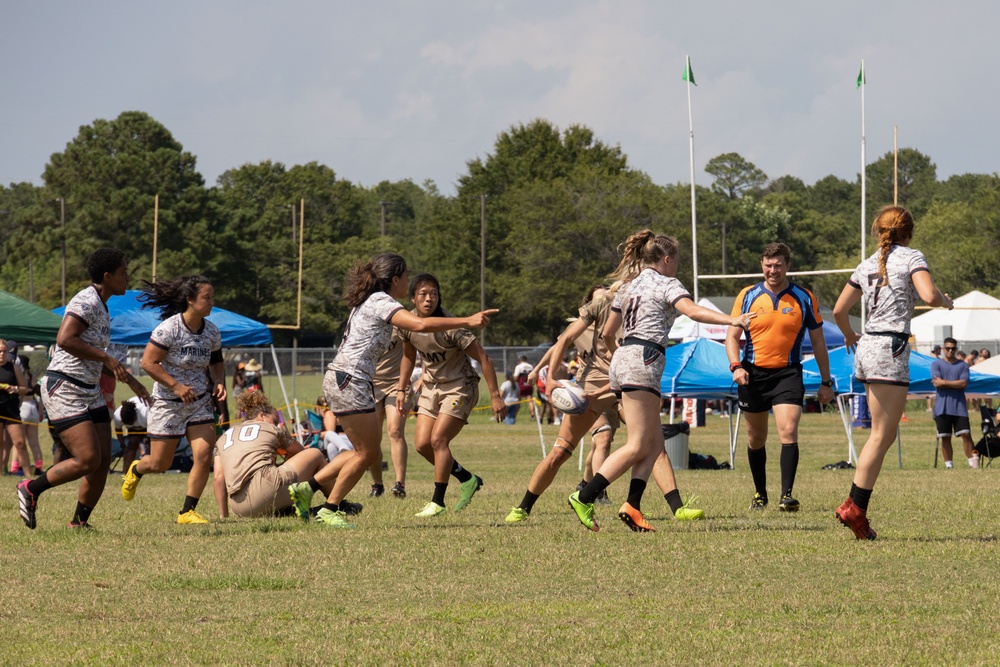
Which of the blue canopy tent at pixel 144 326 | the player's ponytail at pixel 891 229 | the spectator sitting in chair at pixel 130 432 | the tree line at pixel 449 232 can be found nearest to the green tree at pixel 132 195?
the tree line at pixel 449 232

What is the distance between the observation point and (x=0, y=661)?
15.4 feet

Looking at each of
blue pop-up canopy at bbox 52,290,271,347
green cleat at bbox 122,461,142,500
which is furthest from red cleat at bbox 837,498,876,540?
blue pop-up canopy at bbox 52,290,271,347

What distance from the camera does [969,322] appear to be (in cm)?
4659

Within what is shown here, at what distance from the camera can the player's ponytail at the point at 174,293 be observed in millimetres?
9672

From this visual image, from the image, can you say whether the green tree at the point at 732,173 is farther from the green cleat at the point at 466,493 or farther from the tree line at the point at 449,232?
the green cleat at the point at 466,493

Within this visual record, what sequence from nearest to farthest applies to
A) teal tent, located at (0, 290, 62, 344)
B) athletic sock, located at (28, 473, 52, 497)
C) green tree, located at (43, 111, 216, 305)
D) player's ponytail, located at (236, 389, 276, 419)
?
athletic sock, located at (28, 473, 52, 497), player's ponytail, located at (236, 389, 276, 419), teal tent, located at (0, 290, 62, 344), green tree, located at (43, 111, 216, 305)

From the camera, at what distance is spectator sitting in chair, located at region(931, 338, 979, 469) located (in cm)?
1862

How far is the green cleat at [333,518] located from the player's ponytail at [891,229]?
12.5 ft

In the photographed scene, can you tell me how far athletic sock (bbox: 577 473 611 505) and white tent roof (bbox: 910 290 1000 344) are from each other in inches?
1556

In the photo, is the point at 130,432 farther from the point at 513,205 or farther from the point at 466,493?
the point at 513,205

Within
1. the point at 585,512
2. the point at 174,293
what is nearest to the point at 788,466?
the point at 585,512

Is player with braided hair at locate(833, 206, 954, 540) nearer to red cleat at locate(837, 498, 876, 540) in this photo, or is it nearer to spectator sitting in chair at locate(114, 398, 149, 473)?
red cleat at locate(837, 498, 876, 540)

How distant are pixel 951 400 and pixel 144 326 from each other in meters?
11.7

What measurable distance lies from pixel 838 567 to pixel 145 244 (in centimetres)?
7256
